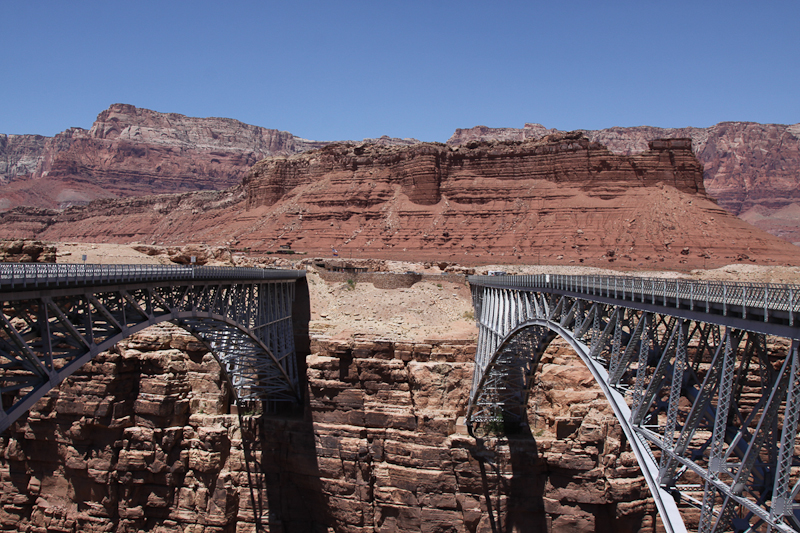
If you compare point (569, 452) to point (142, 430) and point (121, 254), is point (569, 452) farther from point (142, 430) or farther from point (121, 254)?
point (121, 254)

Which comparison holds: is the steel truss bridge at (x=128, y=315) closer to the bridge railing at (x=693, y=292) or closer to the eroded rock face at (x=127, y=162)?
the bridge railing at (x=693, y=292)

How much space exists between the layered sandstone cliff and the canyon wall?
38034 millimetres

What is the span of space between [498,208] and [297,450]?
5615 cm

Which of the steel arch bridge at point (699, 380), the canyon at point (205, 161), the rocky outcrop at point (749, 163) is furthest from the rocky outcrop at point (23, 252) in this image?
the rocky outcrop at point (749, 163)

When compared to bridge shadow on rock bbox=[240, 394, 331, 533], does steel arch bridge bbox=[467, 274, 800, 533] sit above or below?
above

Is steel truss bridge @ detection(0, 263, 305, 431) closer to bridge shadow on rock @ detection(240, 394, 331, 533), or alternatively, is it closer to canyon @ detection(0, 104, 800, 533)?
bridge shadow on rock @ detection(240, 394, 331, 533)

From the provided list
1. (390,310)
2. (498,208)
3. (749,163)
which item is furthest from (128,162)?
(749,163)

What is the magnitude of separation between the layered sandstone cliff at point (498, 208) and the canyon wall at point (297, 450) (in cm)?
3803

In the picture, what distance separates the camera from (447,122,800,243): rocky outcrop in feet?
497

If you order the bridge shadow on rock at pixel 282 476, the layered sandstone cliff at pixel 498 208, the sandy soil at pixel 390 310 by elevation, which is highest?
the layered sandstone cliff at pixel 498 208

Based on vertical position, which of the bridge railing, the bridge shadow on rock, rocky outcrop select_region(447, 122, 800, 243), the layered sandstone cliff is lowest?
the bridge shadow on rock

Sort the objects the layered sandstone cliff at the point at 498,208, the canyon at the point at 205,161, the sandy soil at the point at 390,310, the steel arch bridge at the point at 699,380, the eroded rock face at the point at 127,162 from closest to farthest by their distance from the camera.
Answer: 1. the steel arch bridge at the point at 699,380
2. the sandy soil at the point at 390,310
3. the layered sandstone cliff at the point at 498,208
4. the canyon at the point at 205,161
5. the eroded rock face at the point at 127,162

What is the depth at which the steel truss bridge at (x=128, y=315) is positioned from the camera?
13.0 meters

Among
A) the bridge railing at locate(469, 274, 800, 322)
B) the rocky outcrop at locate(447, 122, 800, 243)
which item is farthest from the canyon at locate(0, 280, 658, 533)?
the rocky outcrop at locate(447, 122, 800, 243)
